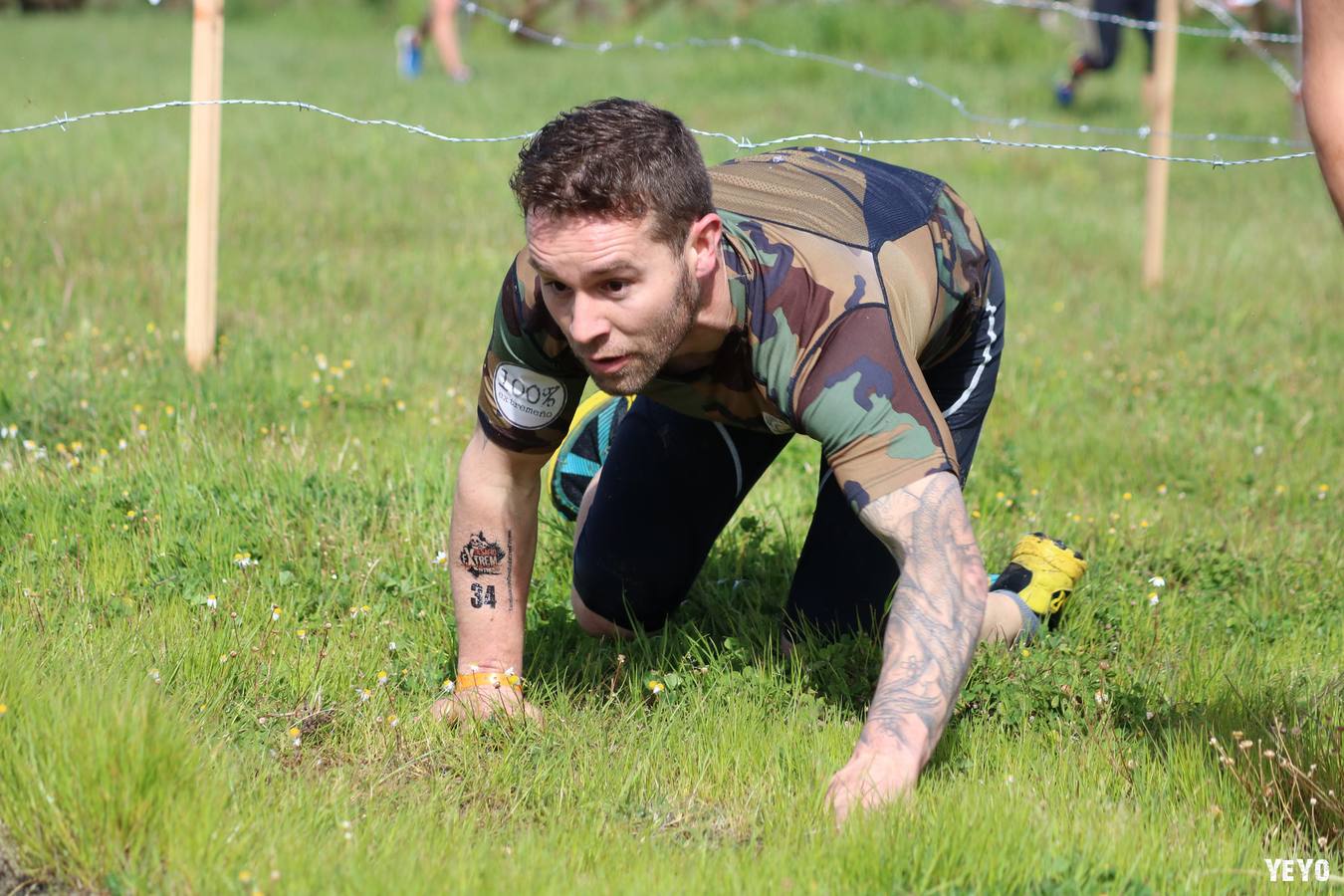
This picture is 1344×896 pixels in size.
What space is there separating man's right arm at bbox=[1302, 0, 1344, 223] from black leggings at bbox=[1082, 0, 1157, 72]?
1134 cm

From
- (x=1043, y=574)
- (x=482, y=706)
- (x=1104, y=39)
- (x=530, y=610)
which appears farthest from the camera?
(x=1104, y=39)

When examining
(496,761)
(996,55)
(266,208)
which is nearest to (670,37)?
(996,55)

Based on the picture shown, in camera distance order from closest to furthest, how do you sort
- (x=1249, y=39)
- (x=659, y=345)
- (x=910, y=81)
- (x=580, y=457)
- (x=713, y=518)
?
1. (x=659, y=345)
2. (x=713, y=518)
3. (x=580, y=457)
4. (x=910, y=81)
5. (x=1249, y=39)

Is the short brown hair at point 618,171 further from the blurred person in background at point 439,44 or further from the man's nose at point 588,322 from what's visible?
the blurred person in background at point 439,44

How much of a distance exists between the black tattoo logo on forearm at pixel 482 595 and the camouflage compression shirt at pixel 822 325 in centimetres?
39

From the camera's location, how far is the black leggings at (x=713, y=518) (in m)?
4.17

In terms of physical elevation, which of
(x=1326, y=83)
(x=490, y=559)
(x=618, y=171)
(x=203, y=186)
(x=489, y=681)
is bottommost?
(x=489, y=681)

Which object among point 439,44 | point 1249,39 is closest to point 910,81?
point 1249,39

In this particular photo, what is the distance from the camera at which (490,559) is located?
372 centimetres

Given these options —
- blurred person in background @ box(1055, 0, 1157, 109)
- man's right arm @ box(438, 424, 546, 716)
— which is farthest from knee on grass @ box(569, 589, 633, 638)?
blurred person in background @ box(1055, 0, 1157, 109)

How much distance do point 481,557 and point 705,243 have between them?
108 centimetres

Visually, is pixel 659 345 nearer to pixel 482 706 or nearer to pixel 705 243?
pixel 705 243

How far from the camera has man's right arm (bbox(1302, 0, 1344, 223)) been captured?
8.30 feet

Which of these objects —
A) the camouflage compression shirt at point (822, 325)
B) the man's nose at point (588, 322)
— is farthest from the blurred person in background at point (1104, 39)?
the man's nose at point (588, 322)
